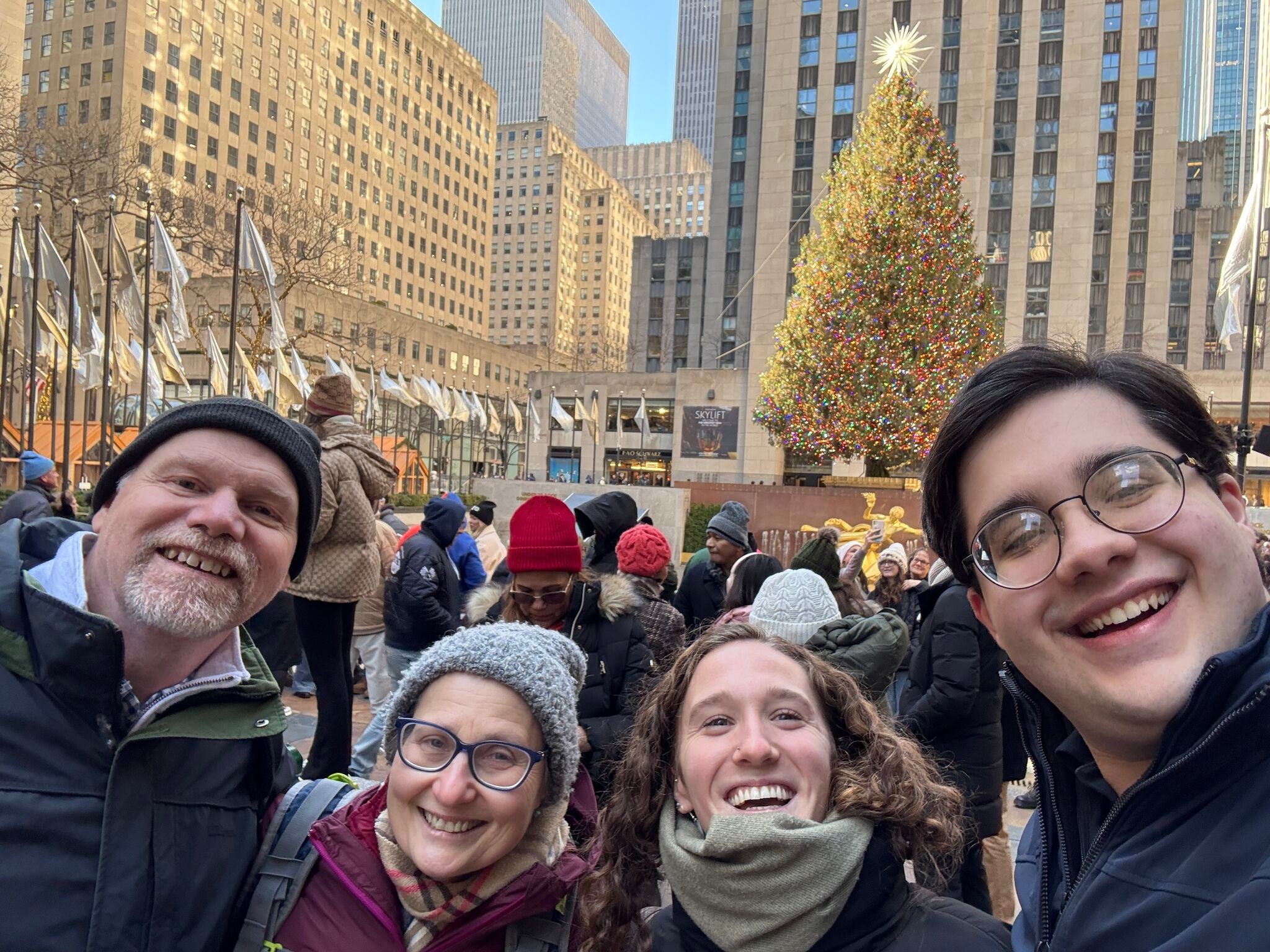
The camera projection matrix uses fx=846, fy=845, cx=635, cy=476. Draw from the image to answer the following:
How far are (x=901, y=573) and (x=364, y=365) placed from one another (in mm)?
60391

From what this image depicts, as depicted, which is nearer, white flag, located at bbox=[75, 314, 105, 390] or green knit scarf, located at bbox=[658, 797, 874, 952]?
green knit scarf, located at bbox=[658, 797, 874, 952]

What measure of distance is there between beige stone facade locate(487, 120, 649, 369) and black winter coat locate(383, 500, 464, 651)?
120m

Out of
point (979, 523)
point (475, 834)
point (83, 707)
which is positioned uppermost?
point (979, 523)

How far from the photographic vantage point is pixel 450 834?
75.2 inches

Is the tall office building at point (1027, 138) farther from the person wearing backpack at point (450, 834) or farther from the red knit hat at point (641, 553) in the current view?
the person wearing backpack at point (450, 834)

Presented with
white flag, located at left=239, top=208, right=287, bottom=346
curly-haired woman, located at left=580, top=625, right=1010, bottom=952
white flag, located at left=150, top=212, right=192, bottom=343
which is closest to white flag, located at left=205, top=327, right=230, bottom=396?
white flag, located at left=150, top=212, right=192, bottom=343

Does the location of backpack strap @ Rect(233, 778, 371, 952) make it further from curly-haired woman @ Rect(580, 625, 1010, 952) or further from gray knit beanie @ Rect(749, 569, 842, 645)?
gray knit beanie @ Rect(749, 569, 842, 645)

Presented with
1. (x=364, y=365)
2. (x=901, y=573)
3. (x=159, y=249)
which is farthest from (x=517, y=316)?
(x=901, y=573)

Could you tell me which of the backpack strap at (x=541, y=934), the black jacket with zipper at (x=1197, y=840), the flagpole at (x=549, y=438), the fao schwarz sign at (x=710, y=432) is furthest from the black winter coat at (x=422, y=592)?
the flagpole at (x=549, y=438)

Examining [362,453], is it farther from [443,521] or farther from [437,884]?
[437,884]

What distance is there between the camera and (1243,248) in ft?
51.6

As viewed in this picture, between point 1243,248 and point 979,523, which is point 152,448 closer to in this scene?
point 979,523

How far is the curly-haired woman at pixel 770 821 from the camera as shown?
1.69 metres

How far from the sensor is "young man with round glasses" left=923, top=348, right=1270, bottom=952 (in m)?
1.20
